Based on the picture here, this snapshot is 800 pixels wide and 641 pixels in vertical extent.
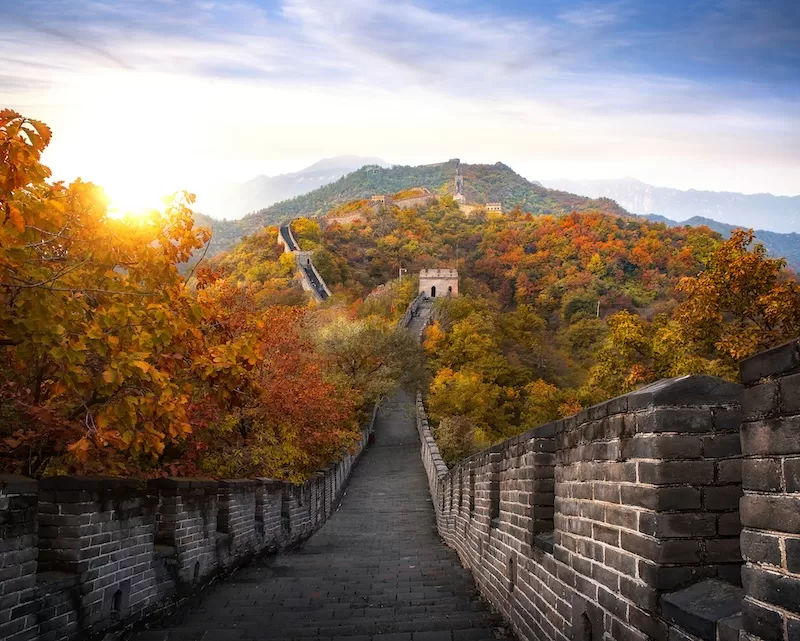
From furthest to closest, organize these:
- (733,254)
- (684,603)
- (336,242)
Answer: (336,242) < (733,254) < (684,603)

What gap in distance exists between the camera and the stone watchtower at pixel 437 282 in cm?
7925

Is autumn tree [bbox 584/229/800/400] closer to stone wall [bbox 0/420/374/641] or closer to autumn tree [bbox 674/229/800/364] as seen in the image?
Result: autumn tree [bbox 674/229/800/364]

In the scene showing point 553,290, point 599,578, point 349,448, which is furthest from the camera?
point 553,290

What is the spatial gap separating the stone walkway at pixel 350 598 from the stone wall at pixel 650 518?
2189mm

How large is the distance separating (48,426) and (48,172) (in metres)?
2.21

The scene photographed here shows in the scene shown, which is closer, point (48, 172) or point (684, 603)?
point (684, 603)

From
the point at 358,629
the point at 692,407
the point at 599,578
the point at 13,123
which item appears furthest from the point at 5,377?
the point at 692,407

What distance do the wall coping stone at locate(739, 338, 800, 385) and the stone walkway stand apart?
4357 millimetres

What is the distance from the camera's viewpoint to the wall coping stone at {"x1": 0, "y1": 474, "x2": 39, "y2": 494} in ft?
14.0

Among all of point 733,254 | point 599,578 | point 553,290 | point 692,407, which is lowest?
point 599,578

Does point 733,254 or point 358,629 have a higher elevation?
point 733,254

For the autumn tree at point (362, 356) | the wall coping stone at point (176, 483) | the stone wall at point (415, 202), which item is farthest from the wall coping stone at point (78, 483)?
the stone wall at point (415, 202)

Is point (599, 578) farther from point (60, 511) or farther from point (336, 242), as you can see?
point (336, 242)

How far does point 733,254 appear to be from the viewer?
16906 mm
